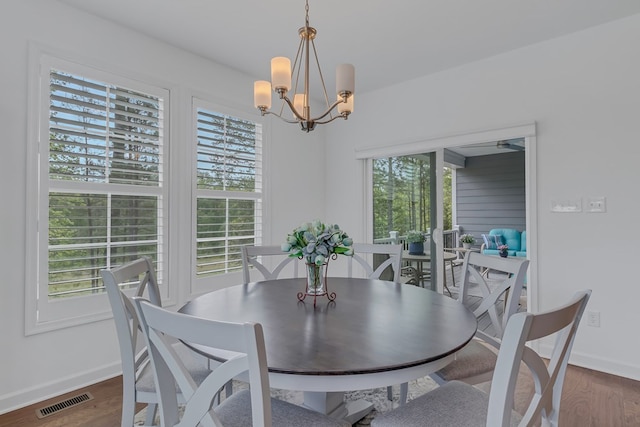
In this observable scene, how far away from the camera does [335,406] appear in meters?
1.79

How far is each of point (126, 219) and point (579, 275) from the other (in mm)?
3546

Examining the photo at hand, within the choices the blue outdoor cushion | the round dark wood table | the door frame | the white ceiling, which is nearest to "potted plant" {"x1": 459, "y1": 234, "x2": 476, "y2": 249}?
the blue outdoor cushion

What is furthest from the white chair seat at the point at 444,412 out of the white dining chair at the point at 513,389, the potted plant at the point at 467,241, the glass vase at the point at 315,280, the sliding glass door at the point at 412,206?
the potted plant at the point at 467,241

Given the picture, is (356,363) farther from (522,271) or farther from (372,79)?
(372,79)

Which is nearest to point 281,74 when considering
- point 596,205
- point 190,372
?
point 190,372

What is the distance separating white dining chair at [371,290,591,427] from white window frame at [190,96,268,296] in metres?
2.32

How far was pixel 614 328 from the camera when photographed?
2584 millimetres

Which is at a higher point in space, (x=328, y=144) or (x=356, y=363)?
(x=328, y=144)

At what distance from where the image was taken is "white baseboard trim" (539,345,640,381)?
2.50 metres

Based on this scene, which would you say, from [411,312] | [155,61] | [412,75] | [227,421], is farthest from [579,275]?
[155,61]

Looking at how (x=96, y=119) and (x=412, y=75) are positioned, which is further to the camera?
(x=412, y=75)

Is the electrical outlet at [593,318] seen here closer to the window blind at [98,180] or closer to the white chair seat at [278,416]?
the white chair seat at [278,416]

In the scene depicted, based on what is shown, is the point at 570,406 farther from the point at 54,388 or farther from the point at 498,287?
the point at 54,388

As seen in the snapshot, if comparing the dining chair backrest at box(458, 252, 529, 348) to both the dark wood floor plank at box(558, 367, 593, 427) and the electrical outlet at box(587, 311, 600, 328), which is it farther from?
the electrical outlet at box(587, 311, 600, 328)
